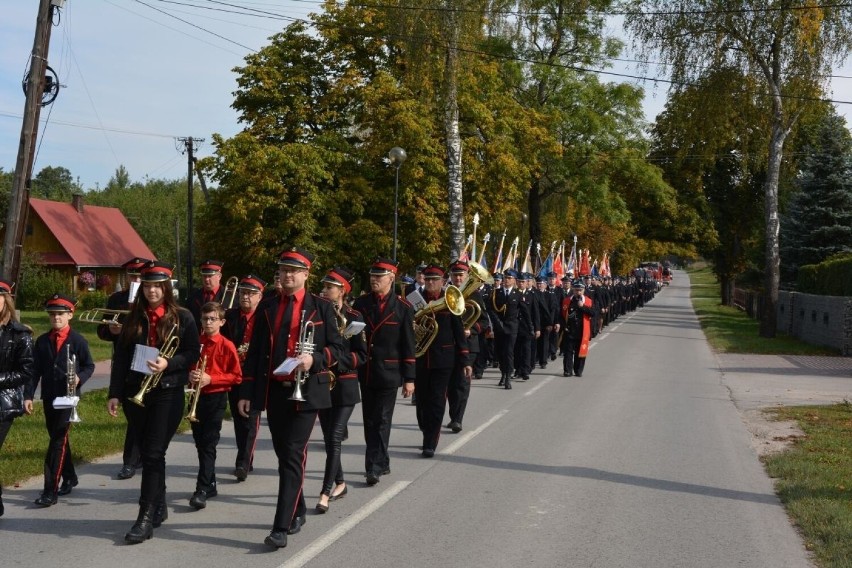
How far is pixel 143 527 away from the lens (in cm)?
666

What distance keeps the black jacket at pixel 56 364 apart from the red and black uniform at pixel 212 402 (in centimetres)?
92

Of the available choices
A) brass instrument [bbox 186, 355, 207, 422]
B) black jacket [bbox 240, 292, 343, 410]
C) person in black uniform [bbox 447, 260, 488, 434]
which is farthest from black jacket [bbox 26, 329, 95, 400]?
person in black uniform [bbox 447, 260, 488, 434]

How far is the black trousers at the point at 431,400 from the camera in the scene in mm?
9992

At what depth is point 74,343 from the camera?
8.01 m

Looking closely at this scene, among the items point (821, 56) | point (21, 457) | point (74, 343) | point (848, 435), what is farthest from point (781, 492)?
point (821, 56)

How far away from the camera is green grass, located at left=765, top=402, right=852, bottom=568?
22.6ft

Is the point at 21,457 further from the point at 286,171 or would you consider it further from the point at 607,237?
the point at 607,237

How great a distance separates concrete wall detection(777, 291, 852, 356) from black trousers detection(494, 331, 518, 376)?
12.1 metres

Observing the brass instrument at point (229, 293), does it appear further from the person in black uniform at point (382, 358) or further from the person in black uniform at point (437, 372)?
the person in black uniform at point (382, 358)

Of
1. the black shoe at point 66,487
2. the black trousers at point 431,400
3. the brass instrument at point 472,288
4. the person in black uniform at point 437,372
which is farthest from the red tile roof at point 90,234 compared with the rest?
the black shoe at point 66,487

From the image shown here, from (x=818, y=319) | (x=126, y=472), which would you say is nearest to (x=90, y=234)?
(x=818, y=319)

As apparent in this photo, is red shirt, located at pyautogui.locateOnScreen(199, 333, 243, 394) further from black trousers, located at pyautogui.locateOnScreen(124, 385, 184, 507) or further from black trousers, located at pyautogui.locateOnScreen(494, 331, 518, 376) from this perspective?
black trousers, located at pyautogui.locateOnScreen(494, 331, 518, 376)

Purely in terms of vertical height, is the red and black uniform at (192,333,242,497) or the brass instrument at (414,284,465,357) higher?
the brass instrument at (414,284,465,357)

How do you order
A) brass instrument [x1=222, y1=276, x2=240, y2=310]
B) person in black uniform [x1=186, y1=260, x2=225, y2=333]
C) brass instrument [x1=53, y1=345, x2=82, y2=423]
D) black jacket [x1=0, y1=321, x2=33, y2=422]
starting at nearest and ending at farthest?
black jacket [x1=0, y1=321, x2=33, y2=422], brass instrument [x1=53, y1=345, x2=82, y2=423], person in black uniform [x1=186, y1=260, x2=225, y2=333], brass instrument [x1=222, y1=276, x2=240, y2=310]
